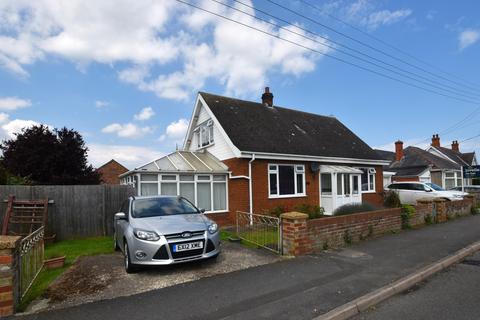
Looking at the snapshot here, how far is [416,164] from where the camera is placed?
1232 inches

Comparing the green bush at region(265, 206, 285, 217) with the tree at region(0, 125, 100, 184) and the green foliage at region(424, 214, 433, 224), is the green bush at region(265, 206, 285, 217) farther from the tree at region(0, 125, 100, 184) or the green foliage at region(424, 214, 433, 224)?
the tree at region(0, 125, 100, 184)

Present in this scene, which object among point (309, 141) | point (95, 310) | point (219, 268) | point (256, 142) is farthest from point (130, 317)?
point (309, 141)

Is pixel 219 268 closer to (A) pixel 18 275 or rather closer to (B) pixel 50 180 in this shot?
(A) pixel 18 275

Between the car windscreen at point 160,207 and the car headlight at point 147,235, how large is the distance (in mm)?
Result: 963

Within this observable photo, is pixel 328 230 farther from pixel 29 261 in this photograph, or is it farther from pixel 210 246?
pixel 29 261

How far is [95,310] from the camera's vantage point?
15.2ft

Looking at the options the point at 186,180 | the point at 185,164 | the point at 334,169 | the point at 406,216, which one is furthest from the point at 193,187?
the point at 406,216

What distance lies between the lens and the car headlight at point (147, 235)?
Answer: 6113 mm

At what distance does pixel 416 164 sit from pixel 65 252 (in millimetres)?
31703

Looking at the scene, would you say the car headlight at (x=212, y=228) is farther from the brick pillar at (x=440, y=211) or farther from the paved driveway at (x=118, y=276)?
the brick pillar at (x=440, y=211)

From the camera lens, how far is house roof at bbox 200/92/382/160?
15469 mm

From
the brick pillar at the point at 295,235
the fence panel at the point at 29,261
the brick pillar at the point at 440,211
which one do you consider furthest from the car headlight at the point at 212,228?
the brick pillar at the point at 440,211

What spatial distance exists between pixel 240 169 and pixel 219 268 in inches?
308

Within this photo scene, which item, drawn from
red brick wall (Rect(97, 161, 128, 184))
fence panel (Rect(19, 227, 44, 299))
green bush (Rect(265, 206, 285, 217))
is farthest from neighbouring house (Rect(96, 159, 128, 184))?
fence panel (Rect(19, 227, 44, 299))
